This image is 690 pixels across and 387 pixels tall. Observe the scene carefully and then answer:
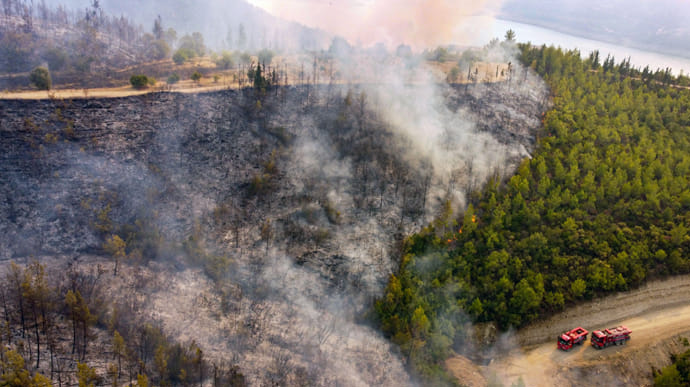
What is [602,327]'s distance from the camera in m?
42.3

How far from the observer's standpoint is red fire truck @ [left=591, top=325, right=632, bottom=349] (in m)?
39.9

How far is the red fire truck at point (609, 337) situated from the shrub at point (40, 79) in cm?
6201

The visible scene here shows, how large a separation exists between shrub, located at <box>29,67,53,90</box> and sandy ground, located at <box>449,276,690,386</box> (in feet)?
174

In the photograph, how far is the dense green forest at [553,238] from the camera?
41656mm

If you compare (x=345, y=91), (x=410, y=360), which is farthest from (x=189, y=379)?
(x=345, y=91)

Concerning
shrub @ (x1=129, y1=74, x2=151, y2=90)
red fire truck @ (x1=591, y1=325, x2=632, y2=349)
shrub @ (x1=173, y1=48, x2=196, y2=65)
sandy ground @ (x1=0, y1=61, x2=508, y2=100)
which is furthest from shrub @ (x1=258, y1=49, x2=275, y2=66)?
red fire truck @ (x1=591, y1=325, x2=632, y2=349)

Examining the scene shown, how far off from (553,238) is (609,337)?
10.5 meters

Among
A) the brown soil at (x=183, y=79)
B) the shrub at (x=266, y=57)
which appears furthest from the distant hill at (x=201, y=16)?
the brown soil at (x=183, y=79)

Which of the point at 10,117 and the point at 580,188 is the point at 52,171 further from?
the point at 580,188

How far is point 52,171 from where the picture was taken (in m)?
47.3

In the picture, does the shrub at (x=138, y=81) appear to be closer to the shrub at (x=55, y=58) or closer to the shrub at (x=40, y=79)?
the shrub at (x=40, y=79)

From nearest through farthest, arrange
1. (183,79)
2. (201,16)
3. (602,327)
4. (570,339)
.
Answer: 1. (570,339)
2. (602,327)
3. (183,79)
4. (201,16)

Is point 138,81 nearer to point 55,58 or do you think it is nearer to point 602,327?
point 55,58

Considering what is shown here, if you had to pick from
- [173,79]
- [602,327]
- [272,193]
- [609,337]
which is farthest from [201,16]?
[609,337]
